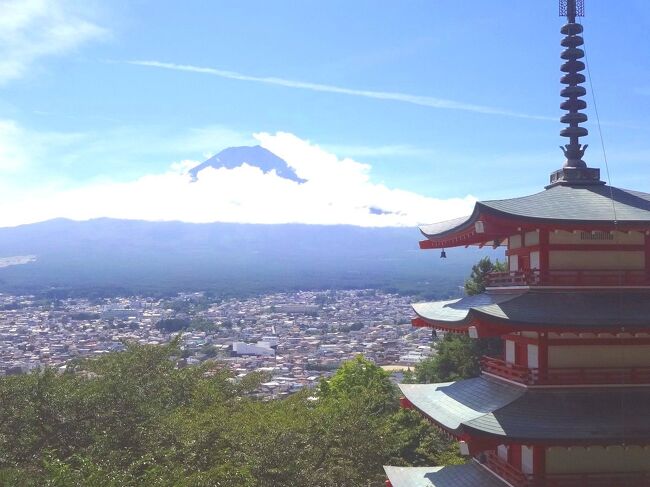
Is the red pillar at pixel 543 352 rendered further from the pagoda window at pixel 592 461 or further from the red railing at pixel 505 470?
the red railing at pixel 505 470

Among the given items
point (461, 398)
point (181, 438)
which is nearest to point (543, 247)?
point (461, 398)

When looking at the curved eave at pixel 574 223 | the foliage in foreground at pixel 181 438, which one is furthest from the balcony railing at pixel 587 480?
the foliage in foreground at pixel 181 438

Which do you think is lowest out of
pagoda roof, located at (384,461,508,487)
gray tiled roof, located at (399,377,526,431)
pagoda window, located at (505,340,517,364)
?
pagoda roof, located at (384,461,508,487)

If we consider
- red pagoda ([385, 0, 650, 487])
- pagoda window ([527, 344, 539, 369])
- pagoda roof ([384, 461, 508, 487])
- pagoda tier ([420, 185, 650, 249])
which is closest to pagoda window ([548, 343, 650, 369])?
red pagoda ([385, 0, 650, 487])

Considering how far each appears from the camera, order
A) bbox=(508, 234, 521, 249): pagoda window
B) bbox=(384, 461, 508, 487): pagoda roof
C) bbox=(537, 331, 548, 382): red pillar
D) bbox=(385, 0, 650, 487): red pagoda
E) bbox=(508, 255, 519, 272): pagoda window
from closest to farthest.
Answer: bbox=(385, 0, 650, 487): red pagoda
bbox=(537, 331, 548, 382): red pillar
bbox=(384, 461, 508, 487): pagoda roof
bbox=(508, 234, 521, 249): pagoda window
bbox=(508, 255, 519, 272): pagoda window

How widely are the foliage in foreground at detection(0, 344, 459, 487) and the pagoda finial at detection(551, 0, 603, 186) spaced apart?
1012 centimetres

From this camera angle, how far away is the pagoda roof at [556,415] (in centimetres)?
1077

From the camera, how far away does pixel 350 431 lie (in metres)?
22.0

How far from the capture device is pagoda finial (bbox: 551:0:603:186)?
14.0 metres

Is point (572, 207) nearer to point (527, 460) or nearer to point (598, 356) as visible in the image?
point (598, 356)

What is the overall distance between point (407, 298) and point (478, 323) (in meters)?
179

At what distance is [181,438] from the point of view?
20.1 meters

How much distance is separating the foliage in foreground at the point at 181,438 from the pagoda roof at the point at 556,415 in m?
6.55

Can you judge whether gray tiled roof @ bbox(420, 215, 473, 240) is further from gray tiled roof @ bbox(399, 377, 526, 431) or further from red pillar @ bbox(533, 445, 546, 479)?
red pillar @ bbox(533, 445, 546, 479)
